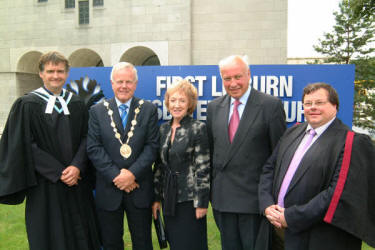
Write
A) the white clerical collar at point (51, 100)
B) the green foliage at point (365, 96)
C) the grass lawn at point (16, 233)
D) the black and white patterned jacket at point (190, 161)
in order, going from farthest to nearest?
the green foliage at point (365, 96) < the grass lawn at point (16, 233) < the white clerical collar at point (51, 100) < the black and white patterned jacket at point (190, 161)

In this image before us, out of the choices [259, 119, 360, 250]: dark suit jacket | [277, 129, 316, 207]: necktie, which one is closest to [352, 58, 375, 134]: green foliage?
[277, 129, 316, 207]: necktie

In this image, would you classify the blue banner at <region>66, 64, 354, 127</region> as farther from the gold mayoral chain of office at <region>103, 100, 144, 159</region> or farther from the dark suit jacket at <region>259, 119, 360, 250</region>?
the dark suit jacket at <region>259, 119, 360, 250</region>

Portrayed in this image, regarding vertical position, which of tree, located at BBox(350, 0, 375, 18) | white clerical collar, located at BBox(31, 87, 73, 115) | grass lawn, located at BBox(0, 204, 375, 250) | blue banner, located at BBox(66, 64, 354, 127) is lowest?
grass lawn, located at BBox(0, 204, 375, 250)

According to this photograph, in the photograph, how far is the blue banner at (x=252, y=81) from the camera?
393 cm

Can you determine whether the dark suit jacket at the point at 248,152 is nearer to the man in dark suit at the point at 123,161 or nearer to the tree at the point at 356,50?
the man in dark suit at the point at 123,161

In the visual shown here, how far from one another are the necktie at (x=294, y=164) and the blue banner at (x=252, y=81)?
1764 millimetres

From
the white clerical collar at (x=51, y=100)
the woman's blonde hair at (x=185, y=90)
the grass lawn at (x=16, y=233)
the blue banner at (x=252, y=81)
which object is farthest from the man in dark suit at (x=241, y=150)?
the grass lawn at (x=16, y=233)

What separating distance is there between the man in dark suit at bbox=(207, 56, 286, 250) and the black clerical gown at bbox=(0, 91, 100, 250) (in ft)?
4.79

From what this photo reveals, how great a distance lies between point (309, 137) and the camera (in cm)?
242

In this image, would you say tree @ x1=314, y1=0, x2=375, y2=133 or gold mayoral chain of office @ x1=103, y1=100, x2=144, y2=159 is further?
tree @ x1=314, y1=0, x2=375, y2=133

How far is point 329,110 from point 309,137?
0.26 metres

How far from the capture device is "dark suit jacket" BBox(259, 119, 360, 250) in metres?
2.17

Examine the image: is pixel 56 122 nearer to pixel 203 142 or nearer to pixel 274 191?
pixel 203 142

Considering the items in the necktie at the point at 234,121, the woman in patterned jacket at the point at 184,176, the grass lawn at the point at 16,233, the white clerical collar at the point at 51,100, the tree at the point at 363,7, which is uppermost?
the tree at the point at 363,7
